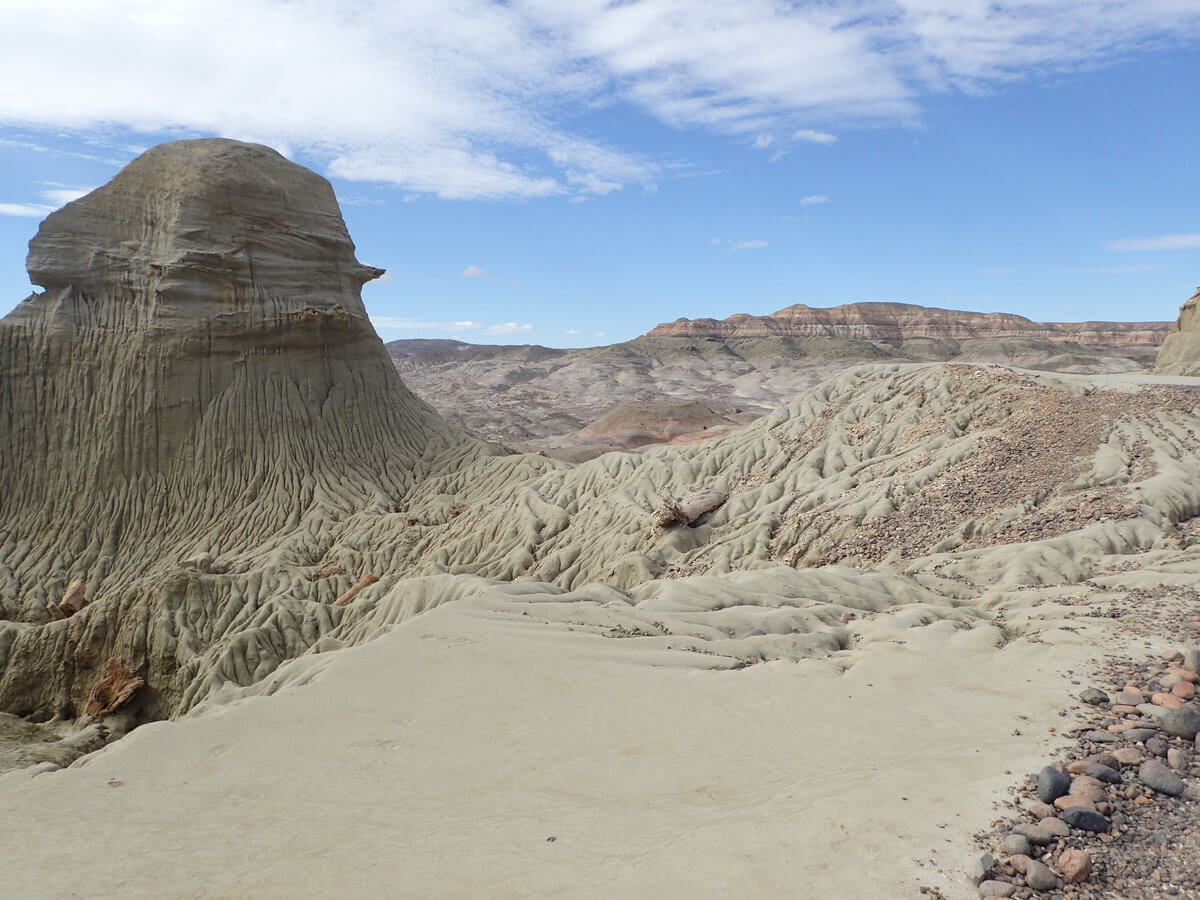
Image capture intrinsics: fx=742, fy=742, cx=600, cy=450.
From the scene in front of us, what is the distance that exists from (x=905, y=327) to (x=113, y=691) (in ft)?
346

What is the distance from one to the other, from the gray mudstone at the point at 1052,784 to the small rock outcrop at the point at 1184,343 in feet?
83.4

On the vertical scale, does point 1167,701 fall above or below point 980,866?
above

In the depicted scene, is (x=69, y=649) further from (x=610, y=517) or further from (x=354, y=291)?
(x=354, y=291)

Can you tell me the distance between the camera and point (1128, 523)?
9.10m

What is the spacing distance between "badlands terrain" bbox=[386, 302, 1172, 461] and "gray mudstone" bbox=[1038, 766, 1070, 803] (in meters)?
35.2

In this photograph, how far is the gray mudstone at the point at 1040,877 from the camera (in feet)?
10.6

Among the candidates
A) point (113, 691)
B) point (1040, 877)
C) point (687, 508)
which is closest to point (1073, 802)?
point (1040, 877)

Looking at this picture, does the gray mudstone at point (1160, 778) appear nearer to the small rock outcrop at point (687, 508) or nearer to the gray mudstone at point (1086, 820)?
the gray mudstone at point (1086, 820)

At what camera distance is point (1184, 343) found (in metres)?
25.5

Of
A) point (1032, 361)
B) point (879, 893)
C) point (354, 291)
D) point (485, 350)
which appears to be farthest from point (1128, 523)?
point (485, 350)

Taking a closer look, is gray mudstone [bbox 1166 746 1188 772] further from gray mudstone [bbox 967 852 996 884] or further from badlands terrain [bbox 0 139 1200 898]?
gray mudstone [bbox 967 852 996 884]

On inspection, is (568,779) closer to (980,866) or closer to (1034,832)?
(980,866)

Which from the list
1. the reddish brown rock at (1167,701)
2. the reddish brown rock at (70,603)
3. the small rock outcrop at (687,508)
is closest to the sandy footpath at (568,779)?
the reddish brown rock at (1167,701)

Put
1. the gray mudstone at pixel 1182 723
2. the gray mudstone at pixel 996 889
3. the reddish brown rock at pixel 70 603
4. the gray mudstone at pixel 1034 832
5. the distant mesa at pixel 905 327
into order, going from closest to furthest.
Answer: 1. the gray mudstone at pixel 996 889
2. the gray mudstone at pixel 1034 832
3. the gray mudstone at pixel 1182 723
4. the reddish brown rock at pixel 70 603
5. the distant mesa at pixel 905 327
